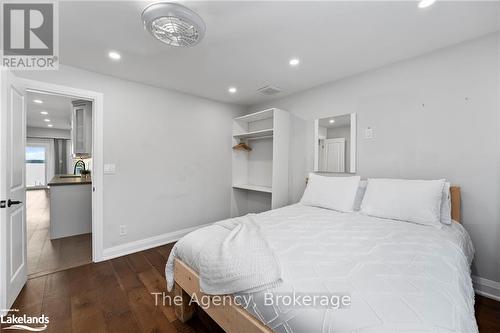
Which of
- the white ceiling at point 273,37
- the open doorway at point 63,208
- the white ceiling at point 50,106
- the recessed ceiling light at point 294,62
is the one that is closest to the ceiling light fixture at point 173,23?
the white ceiling at point 273,37

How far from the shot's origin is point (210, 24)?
5.61ft

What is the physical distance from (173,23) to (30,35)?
1.36m

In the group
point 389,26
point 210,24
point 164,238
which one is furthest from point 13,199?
point 389,26

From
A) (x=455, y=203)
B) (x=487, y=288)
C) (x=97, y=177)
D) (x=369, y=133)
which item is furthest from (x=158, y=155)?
(x=487, y=288)

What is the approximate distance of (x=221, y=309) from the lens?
4.15 ft

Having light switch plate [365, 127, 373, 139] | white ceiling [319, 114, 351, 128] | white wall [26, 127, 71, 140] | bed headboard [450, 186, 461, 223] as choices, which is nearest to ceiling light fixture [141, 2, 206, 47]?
white ceiling [319, 114, 351, 128]

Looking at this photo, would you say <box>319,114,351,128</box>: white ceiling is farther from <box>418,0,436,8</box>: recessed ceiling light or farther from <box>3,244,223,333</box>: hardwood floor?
<box>3,244,223,333</box>: hardwood floor

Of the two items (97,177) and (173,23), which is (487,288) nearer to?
(173,23)

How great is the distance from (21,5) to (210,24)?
4.41 feet

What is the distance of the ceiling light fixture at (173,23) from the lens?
1.41m

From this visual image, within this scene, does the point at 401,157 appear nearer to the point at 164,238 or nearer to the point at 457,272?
the point at 457,272

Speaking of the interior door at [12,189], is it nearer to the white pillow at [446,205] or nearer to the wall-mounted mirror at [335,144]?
the wall-mounted mirror at [335,144]

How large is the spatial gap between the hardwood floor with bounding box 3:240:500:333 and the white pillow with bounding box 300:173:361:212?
1.30 meters

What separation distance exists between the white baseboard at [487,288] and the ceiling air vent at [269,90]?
3.08 m
